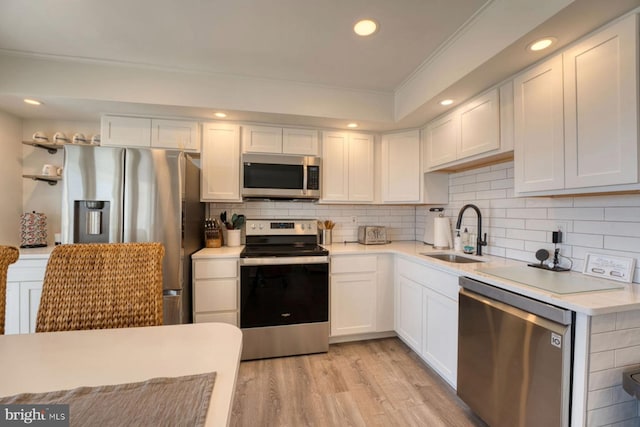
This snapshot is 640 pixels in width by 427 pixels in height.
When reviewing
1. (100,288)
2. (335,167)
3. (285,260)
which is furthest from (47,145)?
(335,167)

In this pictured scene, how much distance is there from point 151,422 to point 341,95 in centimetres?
252

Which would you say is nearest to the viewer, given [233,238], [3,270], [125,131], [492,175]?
[3,270]

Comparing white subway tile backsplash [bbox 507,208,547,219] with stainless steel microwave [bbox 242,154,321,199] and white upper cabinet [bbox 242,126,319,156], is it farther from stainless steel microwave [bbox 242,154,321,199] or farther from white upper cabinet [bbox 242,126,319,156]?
white upper cabinet [bbox 242,126,319,156]

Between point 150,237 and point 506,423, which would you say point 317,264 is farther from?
point 506,423

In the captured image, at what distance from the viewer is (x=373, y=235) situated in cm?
292

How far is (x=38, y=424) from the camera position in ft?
1.69

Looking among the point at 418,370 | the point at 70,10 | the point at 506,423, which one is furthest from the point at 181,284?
the point at 506,423

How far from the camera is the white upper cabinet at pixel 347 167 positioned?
2.72 meters

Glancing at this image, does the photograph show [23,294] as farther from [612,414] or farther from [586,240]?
[586,240]

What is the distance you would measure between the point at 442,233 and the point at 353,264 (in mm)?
940

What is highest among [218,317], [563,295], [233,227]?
[233,227]

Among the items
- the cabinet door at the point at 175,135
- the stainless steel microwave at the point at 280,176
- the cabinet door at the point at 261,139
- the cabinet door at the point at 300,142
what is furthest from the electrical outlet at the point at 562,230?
the cabinet door at the point at 175,135

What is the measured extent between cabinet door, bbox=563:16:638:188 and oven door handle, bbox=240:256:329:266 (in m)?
1.73

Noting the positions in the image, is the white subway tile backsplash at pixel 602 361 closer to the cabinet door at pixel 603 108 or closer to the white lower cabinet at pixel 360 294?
the cabinet door at pixel 603 108
